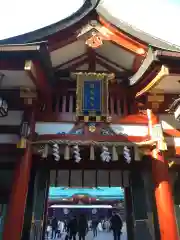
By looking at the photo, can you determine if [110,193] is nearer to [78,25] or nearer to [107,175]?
[107,175]

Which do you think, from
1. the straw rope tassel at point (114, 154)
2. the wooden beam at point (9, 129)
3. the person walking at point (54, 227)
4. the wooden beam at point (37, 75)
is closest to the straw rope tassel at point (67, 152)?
the straw rope tassel at point (114, 154)

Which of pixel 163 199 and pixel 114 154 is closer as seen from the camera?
pixel 163 199

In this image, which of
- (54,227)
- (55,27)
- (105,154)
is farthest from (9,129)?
(54,227)

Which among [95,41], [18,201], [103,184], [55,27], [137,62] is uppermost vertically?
[55,27]

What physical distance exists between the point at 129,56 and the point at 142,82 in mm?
1168

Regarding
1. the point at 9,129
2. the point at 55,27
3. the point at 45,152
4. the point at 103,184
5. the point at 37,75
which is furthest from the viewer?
the point at 103,184

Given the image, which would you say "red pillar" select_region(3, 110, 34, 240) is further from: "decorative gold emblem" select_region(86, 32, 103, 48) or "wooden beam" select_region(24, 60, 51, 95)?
"decorative gold emblem" select_region(86, 32, 103, 48)

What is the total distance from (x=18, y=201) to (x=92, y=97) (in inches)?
136

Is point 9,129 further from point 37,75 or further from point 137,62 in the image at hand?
point 137,62

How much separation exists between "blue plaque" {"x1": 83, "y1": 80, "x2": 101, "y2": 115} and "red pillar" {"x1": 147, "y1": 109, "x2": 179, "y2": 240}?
2056 millimetres

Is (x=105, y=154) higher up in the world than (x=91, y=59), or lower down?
lower down

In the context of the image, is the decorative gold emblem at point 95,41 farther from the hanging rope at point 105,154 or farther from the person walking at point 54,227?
the person walking at point 54,227

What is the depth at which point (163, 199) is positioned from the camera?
6.01m

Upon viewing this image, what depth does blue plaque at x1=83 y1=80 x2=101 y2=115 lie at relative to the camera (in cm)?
701
